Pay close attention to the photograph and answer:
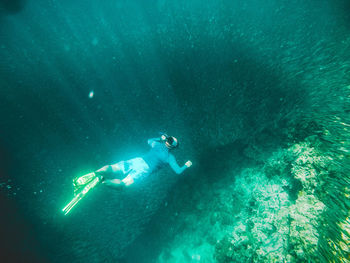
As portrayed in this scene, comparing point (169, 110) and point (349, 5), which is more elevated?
point (349, 5)

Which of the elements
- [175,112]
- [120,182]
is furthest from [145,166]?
[175,112]

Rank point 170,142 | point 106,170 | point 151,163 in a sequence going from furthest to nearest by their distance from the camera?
point 151,163, point 106,170, point 170,142

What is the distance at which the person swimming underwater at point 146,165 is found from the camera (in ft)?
12.7

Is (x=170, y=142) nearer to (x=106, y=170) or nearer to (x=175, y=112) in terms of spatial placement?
Result: (x=106, y=170)

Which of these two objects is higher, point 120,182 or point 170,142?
point 170,142

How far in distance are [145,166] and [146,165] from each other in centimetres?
3

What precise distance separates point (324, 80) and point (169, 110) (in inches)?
168

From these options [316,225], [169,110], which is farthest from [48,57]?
[316,225]

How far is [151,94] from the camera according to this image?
16.9 feet

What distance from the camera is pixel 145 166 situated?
4223 mm

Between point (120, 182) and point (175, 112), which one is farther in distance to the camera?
point (175, 112)

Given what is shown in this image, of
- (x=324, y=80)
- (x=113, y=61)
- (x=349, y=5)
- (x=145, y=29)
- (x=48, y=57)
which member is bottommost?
(x=324, y=80)

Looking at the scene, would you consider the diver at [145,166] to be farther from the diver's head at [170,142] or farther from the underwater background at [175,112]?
the underwater background at [175,112]

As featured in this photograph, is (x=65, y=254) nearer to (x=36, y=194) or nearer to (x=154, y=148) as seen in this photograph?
(x=36, y=194)
